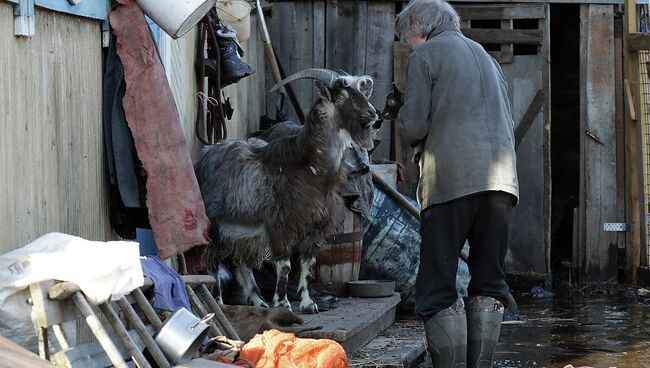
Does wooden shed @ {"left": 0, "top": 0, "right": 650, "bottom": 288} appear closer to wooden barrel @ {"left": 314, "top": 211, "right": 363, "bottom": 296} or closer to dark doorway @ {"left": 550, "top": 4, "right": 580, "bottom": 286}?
dark doorway @ {"left": 550, "top": 4, "right": 580, "bottom": 286}

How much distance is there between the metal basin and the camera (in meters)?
9.22

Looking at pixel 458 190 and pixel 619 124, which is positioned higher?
pixel 619 124

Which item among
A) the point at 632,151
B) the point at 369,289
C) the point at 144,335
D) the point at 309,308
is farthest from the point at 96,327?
the point at 632,151

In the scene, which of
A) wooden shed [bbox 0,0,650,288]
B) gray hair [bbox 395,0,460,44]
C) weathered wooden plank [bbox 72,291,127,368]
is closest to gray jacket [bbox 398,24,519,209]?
gray hair [bbox 395,0,460,44]

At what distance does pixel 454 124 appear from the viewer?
6387 mm

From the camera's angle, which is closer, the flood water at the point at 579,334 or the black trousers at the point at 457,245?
the black trousers at the point at 457,245

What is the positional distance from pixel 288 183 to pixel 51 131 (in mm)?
2419

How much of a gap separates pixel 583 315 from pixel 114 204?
5.28 metres

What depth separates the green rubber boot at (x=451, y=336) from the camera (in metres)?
6.28

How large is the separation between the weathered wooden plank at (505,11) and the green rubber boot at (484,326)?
626cm

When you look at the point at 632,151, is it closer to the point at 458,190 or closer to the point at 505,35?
the point at 505,35

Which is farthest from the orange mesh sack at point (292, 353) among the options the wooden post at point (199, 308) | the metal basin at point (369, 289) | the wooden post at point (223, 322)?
the metal basin at point (369, 289)

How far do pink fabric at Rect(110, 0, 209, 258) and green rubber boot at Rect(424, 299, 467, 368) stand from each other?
1516mm

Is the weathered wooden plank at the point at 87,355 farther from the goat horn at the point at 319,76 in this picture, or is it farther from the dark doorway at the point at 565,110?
the dark doorway at the point at 565,110
